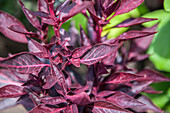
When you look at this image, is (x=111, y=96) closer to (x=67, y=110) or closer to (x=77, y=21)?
(x=67, y=110)

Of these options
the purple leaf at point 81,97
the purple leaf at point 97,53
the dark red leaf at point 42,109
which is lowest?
the dark red leaf at point 42,109

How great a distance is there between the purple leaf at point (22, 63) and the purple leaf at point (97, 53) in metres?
0.16

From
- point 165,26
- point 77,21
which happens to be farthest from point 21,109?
point 165,26

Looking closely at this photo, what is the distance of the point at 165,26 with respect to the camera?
3.75 feet

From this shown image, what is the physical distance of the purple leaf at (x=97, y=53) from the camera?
21.9 inches

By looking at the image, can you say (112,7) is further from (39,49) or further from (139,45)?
(139,45)

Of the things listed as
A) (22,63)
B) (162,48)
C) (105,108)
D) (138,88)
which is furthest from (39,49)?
(162,48)

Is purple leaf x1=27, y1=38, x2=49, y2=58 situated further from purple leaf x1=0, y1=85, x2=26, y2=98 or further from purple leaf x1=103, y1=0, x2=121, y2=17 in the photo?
purple leaf x1=103, y1=0, x2=121, y2=17

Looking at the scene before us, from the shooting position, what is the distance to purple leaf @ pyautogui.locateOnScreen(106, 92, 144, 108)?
67 centimetres

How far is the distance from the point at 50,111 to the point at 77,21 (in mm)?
669

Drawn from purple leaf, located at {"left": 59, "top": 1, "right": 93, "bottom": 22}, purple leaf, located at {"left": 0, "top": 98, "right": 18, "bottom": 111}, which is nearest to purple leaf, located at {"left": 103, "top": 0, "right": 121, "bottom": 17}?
purple leaf, located at {"left": 59, "top": 1, "right": 93, "bottom": 22}

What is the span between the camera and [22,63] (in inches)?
21.7

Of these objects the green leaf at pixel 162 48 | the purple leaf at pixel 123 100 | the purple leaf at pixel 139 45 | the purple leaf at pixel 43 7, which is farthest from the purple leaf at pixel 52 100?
the green leaf at pixel 162 48

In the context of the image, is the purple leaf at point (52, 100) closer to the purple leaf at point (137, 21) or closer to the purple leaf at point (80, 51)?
the purple leaf at point (80, 51)
